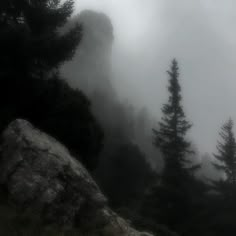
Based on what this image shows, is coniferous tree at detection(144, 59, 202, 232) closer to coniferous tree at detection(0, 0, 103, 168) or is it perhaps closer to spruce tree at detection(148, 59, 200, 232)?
spruce tree at detection(148, 59, 200, 232)

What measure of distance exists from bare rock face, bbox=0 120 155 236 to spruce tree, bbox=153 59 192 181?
2222 centimetres

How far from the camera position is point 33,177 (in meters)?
10.9

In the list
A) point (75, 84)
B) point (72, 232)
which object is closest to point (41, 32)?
point (72, 232)

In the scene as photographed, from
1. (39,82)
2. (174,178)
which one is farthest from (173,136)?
(39,82)

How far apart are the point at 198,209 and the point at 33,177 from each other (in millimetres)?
22863

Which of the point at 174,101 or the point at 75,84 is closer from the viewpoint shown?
the point at 174,101

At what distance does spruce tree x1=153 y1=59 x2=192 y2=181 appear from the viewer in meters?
34.2

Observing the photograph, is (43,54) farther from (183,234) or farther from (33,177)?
(183,234)

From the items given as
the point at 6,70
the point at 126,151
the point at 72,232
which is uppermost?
the point at 126,151

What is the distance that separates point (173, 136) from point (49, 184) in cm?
2729

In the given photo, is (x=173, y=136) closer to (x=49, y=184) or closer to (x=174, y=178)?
(x=174, y=178)

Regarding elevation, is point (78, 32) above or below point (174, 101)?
below

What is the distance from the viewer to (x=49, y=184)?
35.6 feet

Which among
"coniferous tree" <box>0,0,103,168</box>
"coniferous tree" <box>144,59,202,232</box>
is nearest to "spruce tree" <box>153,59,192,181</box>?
"coniferous tree" <box>144,59,202,232</box>
